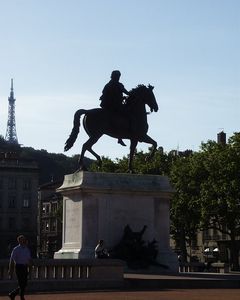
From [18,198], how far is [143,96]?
377 ft

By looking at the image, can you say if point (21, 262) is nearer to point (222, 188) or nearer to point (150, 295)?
point (150, 295)

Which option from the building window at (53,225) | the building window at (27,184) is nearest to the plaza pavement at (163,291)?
the building window at (53,225)

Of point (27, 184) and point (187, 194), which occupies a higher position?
point (27, 184)

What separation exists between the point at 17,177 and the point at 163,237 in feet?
378

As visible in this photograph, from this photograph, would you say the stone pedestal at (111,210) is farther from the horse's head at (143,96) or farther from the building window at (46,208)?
the building window at (46,208)

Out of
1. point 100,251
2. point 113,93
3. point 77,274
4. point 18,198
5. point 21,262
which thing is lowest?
point 77,274

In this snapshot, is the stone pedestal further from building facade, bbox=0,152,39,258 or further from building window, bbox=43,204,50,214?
building window, bbox=43,204,50,214

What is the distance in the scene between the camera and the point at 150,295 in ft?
76.5

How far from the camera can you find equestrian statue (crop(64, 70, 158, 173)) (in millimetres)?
33031

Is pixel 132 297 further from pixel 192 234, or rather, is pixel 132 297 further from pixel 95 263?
pixel 192 234

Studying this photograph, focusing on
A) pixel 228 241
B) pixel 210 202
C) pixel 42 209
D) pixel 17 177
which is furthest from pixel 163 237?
pixel 42 209

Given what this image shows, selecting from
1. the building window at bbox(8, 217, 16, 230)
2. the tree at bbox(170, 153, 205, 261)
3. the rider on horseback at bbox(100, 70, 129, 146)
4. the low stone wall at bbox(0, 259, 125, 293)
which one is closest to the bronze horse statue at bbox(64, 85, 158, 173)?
the rider on horseback at bbox(100, 70, 129, 146)

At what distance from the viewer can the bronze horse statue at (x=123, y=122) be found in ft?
108

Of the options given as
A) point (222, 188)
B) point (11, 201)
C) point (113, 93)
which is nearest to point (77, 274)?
point (113, 93)
